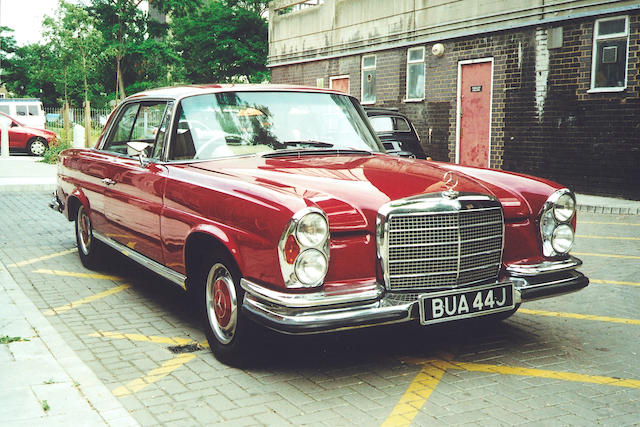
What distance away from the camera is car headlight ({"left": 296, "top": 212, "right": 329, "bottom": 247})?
362 cm

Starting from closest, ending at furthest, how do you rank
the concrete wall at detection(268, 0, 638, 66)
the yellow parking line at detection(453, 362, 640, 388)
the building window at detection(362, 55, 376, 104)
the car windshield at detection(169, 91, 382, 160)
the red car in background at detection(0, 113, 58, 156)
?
1. the yellow parking line at detection(453, 362, 640, 388)
2. the car windshield at detection(169, 91, 382, 160)
3. the concrete wall at detection(268, 0, 638, 66)
4. the building window at detection(362, 55, 376, 104)
5. the red car in background at detection(0, 113, 58, 156)

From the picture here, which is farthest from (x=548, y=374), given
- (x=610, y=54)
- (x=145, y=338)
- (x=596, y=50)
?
(x=596, y=50)

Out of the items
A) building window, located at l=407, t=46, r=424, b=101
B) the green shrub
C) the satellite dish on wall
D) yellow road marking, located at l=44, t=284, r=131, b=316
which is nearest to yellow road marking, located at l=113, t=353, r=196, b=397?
yellow road marking, located at l=44, t=284, r=131, b=316

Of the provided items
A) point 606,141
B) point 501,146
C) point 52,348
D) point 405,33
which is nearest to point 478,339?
point 52,348

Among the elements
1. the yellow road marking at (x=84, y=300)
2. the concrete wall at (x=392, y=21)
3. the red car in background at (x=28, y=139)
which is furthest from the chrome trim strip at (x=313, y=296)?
the red car in background at (x=28, y=139)

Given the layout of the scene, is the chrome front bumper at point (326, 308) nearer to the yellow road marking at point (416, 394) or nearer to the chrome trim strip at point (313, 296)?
the chrome trim strip at point (313, 296)

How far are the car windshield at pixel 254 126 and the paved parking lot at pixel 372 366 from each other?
1349mm

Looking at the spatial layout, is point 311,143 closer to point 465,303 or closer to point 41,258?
point 465,303

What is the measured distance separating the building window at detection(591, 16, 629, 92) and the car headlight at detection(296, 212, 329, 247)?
11.3 metres

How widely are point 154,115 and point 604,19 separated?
35.5 feet

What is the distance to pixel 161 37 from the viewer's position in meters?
49.2

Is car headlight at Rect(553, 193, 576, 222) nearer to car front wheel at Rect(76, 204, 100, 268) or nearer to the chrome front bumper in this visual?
the chrome front bumper

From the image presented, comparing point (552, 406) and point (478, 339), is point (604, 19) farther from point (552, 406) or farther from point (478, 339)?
point (552, 406)

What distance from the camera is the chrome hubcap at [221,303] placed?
417cm
